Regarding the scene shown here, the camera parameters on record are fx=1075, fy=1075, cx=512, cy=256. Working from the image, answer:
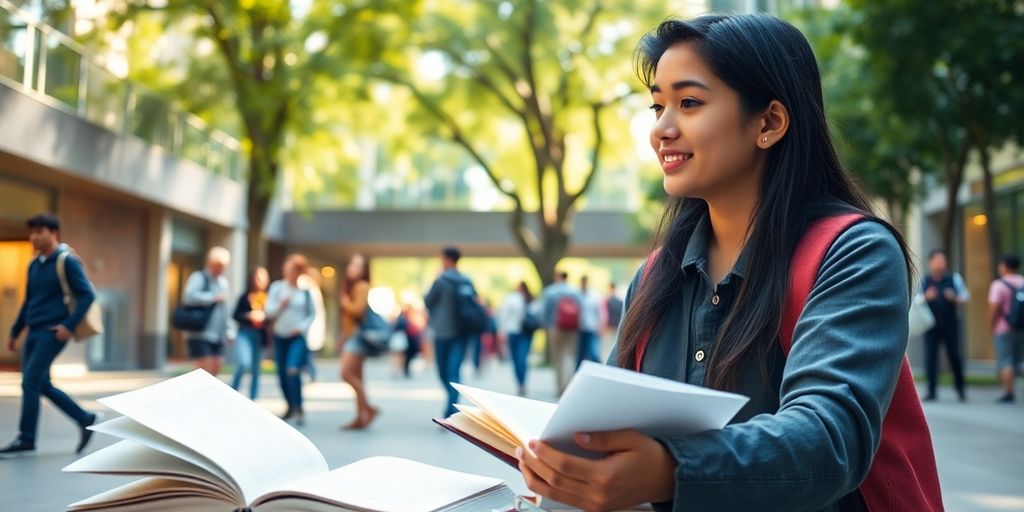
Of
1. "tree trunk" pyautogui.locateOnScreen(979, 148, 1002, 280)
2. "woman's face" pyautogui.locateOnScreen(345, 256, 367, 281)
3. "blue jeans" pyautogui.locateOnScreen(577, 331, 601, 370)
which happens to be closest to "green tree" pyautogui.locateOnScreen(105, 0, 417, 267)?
"blue jeans" pyautogui.locateOnScreen(577, 331, 601, 370)

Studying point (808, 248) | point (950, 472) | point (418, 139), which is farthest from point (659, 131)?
point (418, 139)

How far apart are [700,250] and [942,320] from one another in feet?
43.3

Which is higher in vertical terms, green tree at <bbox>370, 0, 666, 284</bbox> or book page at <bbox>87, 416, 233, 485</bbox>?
green tree at <bbox>370, 0, 666, 284</bbox>

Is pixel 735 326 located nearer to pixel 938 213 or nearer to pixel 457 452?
pixel 457 452

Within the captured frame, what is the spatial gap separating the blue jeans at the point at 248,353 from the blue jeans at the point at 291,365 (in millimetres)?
677

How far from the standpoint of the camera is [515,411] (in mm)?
1541

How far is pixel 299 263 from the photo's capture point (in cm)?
1149

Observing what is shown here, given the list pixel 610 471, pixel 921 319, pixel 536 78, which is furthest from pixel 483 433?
pixel 536 78

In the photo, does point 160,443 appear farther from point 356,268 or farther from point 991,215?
point 991,215

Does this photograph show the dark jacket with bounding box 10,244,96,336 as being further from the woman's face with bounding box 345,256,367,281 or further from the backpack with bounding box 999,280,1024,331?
the backpack with bounding box 999,280,1024,331

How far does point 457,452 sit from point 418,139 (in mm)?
20950

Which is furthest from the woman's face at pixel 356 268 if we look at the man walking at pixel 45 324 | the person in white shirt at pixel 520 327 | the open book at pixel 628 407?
the open book at pixel 628 407

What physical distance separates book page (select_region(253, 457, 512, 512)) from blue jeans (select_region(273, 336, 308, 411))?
9183mm

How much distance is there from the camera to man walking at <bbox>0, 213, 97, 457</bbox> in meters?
7.81
